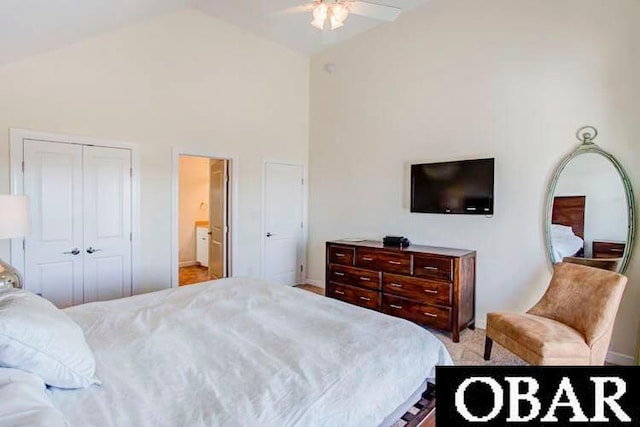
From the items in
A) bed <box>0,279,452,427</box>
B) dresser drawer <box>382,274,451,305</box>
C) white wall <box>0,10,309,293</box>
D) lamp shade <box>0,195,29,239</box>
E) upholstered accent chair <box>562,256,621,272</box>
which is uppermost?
white wall <box>0,10,309,293</box>

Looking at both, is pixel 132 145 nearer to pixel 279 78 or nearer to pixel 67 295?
pixel 67 295

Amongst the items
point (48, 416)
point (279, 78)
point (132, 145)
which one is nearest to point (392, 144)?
point (279, 78)

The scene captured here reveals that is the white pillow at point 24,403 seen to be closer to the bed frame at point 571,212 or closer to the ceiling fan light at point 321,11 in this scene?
the ceiling fan light at point 321,11

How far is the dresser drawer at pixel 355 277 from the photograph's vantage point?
4.05 meters

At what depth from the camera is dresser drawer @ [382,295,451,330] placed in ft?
11.6

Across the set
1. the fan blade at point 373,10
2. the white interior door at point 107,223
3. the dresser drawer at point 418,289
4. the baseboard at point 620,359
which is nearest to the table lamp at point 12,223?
the white interior door at point 107,223

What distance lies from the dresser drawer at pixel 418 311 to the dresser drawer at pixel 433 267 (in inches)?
12.2

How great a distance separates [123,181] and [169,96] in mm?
1113

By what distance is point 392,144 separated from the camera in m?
4.58

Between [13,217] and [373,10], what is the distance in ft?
10.0

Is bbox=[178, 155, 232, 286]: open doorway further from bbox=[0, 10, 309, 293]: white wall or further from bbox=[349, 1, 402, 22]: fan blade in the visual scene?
bbox=[349, 1, 402, 22]: fan blade

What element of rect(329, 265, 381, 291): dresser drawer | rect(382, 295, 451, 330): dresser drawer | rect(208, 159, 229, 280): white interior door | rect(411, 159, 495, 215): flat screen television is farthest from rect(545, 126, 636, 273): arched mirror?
rect(208, 159, 229, 280): white interior door

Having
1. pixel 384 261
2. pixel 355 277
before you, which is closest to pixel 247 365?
pixel 384 261

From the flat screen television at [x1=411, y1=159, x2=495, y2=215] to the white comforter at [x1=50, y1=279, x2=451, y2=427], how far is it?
2205mm
